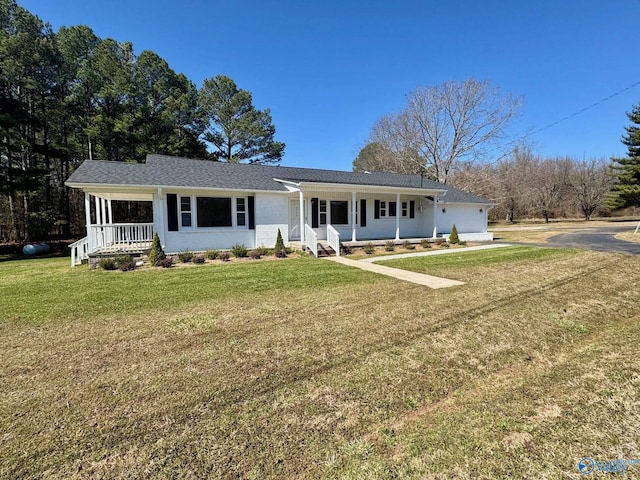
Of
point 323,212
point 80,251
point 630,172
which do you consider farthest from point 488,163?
point 80,251

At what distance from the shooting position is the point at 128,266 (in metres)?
9.62

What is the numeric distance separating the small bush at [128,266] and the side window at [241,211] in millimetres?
4514

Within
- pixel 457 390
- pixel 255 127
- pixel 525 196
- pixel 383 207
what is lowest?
pixel 457 390

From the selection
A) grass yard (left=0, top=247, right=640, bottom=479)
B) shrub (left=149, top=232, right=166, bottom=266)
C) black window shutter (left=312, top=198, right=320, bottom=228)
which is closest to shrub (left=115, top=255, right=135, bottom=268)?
shrub (left=149, top=232, right=166, bottom=266)

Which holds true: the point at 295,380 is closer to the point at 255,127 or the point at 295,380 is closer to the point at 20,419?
the point at 20,419

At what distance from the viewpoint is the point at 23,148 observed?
20781 mm

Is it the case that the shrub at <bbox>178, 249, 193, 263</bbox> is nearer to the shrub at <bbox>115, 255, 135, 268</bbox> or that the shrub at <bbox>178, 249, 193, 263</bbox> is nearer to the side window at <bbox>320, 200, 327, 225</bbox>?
the shrub at <bbox>115, 255, 135, 268</bbox>

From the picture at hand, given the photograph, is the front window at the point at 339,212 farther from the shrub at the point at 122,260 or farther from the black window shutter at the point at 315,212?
the shrub at the point at 122,260

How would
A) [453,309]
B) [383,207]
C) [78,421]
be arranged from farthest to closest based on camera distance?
[383,207]
[453,309]
[78,421]

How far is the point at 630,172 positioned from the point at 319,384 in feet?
139

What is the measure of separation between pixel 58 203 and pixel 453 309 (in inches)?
1163

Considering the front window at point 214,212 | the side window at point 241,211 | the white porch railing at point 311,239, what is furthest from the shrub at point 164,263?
the white porch railing at point 311,239

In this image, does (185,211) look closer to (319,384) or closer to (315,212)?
(315,212)

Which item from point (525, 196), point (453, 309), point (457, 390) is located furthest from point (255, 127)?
point (525, 196)
